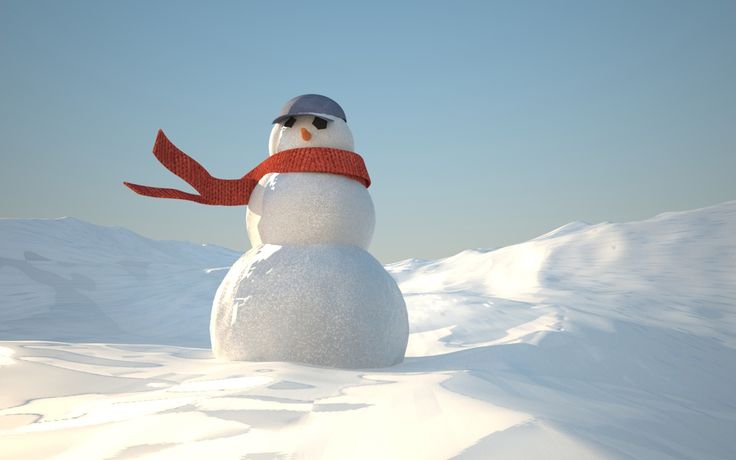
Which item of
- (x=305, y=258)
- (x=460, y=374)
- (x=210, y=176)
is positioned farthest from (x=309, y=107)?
(x=460, y=374)

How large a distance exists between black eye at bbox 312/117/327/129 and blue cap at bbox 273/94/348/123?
0.06 meters

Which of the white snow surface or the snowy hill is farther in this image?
the snowy hill

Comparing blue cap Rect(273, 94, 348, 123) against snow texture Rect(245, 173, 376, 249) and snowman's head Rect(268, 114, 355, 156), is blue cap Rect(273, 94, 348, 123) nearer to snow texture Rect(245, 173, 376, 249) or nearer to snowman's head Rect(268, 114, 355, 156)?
Answer: snowman's head Rect(268, 114, 355, 156)

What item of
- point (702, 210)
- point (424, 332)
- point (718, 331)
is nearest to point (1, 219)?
point (424, 332)

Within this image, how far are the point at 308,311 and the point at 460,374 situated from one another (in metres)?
1.33

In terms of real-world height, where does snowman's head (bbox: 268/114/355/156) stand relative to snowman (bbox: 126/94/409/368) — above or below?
above

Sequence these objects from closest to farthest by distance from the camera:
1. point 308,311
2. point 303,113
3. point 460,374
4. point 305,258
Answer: point 460,374 < point 308,311 < point 305,258 < point 303,113

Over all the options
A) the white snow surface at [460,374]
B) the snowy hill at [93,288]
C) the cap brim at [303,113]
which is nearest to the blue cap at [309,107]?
the cap brim at [303,113]

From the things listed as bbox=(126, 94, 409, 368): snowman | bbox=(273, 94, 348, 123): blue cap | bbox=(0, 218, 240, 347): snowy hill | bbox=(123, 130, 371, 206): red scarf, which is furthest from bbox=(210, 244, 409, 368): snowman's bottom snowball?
bbox=(0, 218, 240, 347): snowy hill

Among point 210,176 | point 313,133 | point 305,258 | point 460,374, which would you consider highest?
point 313,133

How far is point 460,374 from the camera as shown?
234 centimetres

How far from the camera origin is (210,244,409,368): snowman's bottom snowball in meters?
3.21

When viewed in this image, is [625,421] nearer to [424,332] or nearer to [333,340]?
[333,340]

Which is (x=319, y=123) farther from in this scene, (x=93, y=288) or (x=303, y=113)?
(x=93, y=288)
